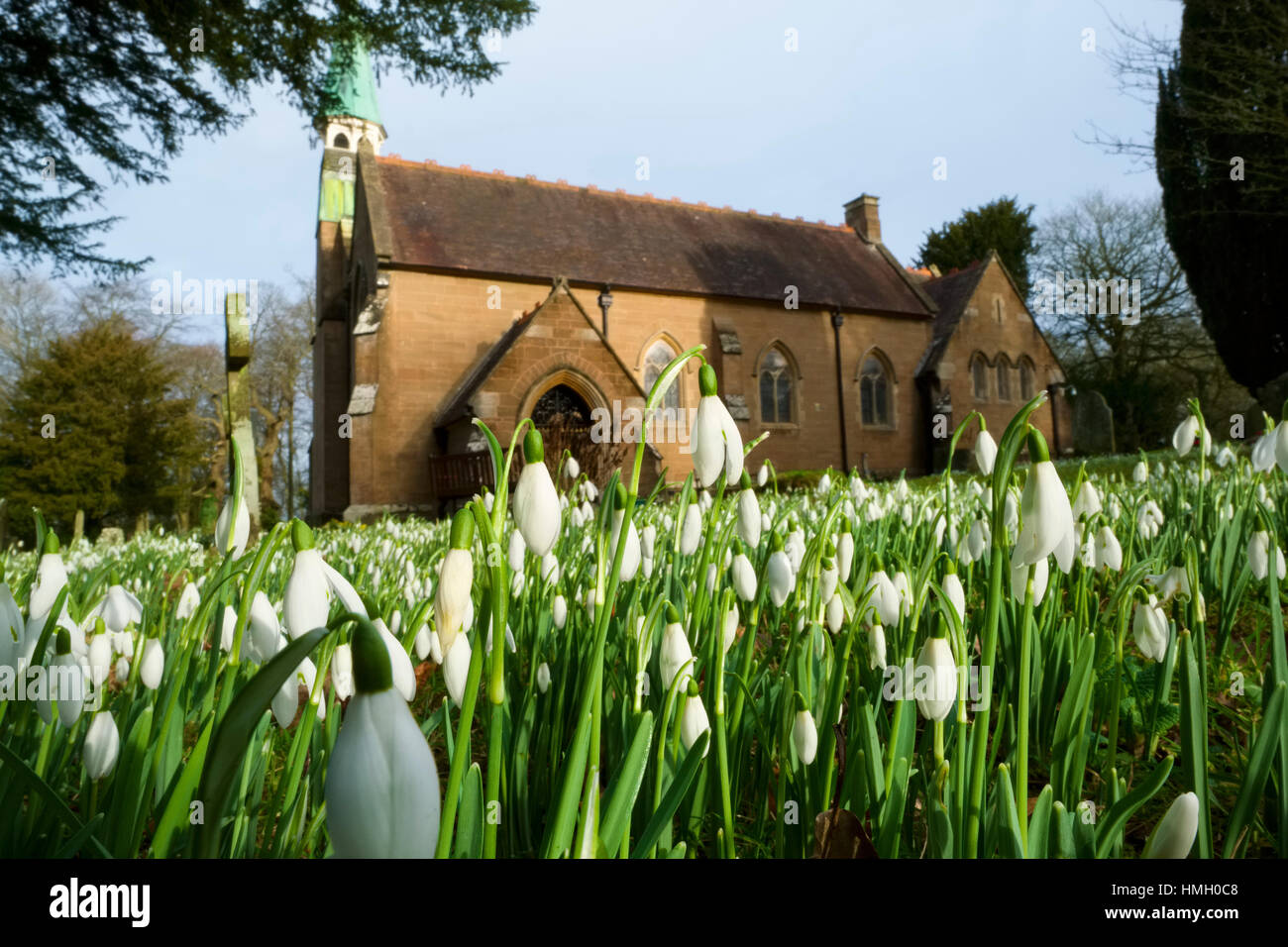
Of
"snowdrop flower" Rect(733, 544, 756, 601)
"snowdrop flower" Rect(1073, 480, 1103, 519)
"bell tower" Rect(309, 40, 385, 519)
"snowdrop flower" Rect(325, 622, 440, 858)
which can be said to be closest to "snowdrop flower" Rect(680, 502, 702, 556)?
"snowdrop flower" Rect(733, 544, 756, 601)

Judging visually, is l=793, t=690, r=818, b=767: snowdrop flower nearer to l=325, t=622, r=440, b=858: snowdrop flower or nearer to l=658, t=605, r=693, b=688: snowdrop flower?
l=658, t=605, r=693, b=688: snowdrop flower

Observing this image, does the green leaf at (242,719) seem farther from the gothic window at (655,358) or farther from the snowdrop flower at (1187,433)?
the gothic window at (655,358)

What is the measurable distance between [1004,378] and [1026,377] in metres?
1.06

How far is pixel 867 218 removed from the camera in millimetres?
28406

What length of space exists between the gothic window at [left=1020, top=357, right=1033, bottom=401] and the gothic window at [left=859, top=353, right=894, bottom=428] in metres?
5.12

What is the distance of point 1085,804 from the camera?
4.38 feet

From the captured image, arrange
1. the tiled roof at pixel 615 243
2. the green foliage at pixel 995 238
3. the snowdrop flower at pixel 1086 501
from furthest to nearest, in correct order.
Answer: the green foliage at pixel 995 238, the tiled roof at pixel 615 243, the snowdrop flower at pixel 1086 501

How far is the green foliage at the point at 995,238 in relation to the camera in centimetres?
3722

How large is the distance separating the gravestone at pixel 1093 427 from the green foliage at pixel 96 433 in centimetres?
2744

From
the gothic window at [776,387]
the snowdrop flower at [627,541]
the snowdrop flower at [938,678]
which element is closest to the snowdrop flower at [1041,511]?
the snowdrop flower at [938,678]

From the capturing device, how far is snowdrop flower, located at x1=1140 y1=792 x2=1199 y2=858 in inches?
39.0

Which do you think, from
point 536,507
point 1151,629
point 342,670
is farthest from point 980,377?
point 536,507
